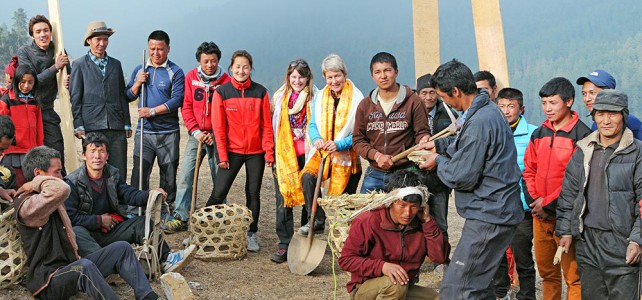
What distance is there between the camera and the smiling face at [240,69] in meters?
6.57

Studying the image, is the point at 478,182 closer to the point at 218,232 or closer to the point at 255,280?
the point at 255,280

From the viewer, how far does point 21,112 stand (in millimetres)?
6184

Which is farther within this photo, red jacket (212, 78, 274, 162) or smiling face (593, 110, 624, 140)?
red jacket (212, 78, 274, 162)

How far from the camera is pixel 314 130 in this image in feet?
20.7

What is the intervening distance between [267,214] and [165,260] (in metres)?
2.92

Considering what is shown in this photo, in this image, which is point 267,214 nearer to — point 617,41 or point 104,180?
point 104,180

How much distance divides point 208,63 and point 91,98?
42.0 inches

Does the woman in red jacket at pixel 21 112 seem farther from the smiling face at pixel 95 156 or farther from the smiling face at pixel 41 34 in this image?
the smiling face at pixel 95 156

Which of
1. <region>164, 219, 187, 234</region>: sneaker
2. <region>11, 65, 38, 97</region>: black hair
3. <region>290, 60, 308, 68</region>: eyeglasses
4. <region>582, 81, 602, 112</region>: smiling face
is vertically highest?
<region>11, 65, 38, 97</region>: black hair

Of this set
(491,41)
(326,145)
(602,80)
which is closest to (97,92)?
(326,145)

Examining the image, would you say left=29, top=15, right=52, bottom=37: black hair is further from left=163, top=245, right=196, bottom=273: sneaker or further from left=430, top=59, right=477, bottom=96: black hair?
left=430, top=59, right=477, bottom=96: black hair

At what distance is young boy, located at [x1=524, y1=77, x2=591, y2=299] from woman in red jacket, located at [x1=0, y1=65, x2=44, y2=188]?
390 cm

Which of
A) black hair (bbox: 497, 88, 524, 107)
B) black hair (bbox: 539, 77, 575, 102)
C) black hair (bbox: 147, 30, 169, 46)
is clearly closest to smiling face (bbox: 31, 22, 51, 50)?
black hair (bbox: 147, 30, 169, 46)

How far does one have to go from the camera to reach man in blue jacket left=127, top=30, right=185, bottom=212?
6.93 meters
